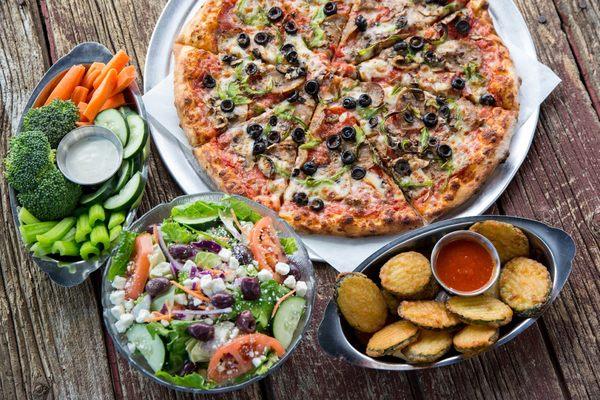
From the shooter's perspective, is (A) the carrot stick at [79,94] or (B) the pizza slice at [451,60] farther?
(B) the pizza slice at [451,60]

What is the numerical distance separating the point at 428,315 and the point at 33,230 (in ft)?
9.69

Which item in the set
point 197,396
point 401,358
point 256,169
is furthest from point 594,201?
point 197,396

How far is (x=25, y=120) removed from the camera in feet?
18.5

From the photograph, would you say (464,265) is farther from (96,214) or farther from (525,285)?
(96,214)

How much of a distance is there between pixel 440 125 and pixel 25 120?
128 inches

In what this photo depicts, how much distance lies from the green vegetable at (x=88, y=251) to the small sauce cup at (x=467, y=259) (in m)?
2.45

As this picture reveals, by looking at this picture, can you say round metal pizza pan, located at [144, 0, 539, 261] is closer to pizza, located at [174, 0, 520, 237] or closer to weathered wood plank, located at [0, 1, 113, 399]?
pizza, located at [174, 0, 520, 237]

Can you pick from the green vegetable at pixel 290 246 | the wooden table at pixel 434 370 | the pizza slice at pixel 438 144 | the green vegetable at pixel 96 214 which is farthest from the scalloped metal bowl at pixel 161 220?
the pizza slice at pixel 438 144

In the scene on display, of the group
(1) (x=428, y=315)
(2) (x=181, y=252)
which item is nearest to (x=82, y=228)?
(2) (x=181, y=252)

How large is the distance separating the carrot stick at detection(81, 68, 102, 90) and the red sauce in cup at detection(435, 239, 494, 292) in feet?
9.88

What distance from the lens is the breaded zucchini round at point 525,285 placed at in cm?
491

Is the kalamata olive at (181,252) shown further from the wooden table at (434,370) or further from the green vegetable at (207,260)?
the wooden table at (434,370)

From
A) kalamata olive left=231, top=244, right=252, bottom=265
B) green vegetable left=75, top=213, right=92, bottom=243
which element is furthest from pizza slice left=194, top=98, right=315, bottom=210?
green vegetable left=75, top=213, right=92, bottom=243

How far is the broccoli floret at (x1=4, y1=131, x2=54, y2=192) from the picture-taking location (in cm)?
538
